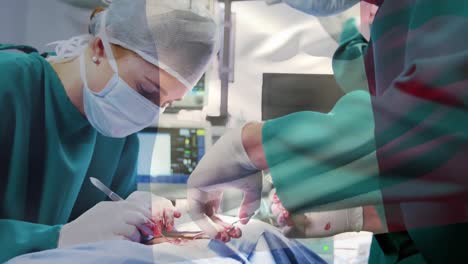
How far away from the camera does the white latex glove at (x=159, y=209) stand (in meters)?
0.90

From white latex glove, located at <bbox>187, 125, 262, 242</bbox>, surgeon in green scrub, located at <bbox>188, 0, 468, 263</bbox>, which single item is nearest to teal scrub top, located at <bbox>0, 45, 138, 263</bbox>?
white latex glove, located at <bbox>187, 125, 262, 242</bbox>

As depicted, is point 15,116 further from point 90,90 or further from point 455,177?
point 455,177

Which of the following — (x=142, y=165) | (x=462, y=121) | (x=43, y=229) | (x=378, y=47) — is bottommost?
(x=43, y=229)

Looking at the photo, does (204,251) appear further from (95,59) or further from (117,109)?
(95,59)

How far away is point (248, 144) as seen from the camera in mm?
855

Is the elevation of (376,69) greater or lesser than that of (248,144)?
greater

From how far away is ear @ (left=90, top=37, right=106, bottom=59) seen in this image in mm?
909

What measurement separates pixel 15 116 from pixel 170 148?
307mm

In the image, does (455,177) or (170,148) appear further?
(170,148)

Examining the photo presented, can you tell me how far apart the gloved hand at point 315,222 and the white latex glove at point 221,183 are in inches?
1.9

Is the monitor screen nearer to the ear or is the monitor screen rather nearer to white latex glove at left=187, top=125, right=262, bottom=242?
white latex glove at left=187, top=125, right=262, bottom=242

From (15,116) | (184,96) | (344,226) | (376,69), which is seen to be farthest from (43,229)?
(376,69)

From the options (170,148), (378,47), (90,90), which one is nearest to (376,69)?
(378,47)

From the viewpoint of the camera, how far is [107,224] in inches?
35.6
